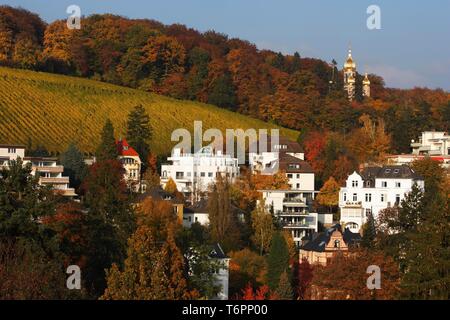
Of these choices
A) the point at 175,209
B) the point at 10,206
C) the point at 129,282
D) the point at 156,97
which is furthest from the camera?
the point at 156,97

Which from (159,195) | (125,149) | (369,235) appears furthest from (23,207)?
(125,149)

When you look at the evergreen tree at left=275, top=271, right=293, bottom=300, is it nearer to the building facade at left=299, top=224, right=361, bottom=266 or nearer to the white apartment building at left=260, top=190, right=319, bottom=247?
the building facade at left=299, top=224, right=361, bottom=266

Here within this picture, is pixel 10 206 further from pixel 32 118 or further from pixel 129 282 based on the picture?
pixel 32 118

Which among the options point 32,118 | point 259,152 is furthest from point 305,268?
point 32,118

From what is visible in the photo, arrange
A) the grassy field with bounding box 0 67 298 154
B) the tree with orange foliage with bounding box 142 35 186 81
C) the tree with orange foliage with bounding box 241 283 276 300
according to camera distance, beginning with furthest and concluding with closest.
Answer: the tree with orange foliage with bounding box 142 35 186 81 → the grassy field with bounding box 0 67 298 154 → the tree with orange foliage with bounding box 241 283 276 300

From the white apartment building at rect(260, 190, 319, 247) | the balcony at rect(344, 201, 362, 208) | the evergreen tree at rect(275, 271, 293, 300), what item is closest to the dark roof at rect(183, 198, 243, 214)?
the white apartment building at rect(260, 190, 319, 247)

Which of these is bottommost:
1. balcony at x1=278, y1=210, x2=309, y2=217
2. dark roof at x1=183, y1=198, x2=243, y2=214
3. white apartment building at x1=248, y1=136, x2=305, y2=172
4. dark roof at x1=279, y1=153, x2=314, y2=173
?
balcony at x1=278, y1=210, x2=309, y2=217

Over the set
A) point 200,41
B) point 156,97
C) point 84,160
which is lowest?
point 84,160

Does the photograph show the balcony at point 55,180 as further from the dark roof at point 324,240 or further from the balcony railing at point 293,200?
the dark roof at point 324,240
